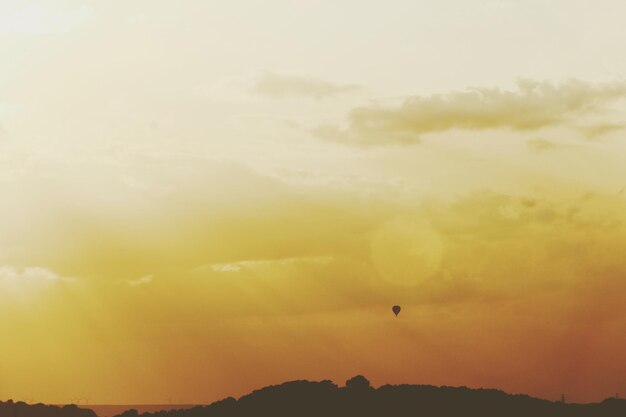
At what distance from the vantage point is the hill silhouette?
13912cm

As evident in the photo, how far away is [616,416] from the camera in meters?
136

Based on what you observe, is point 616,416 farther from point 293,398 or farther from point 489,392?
point 293,398

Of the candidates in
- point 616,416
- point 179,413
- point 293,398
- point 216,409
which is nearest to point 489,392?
point 616,416

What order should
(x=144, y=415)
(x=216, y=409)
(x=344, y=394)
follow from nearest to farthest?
(x=344, y=394) < (x=216, y=409) < (x=144, y=415)

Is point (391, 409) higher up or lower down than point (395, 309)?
lower down

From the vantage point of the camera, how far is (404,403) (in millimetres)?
141875

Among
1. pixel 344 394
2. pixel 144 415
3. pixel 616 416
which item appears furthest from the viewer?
pixel 144 415

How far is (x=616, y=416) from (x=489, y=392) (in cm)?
1812

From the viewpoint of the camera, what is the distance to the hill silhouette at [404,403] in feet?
456

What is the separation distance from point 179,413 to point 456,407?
52.6m

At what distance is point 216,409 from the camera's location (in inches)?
6383

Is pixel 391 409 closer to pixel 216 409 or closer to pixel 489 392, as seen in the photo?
pixel 489 392

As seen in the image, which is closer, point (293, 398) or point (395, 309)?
point (293, 398)


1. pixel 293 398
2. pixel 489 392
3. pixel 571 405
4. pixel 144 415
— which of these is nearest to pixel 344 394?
pixel 293 398
